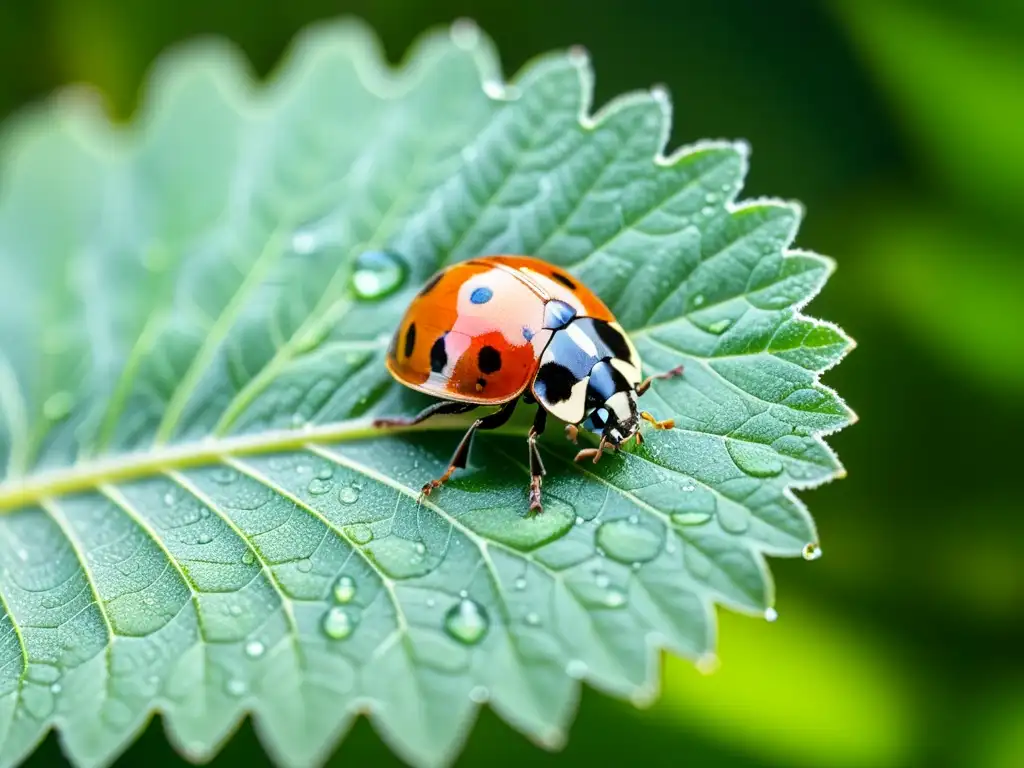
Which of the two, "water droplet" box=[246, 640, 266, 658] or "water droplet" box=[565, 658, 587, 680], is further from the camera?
"water droplet" box=[246, 640, 266, 658]

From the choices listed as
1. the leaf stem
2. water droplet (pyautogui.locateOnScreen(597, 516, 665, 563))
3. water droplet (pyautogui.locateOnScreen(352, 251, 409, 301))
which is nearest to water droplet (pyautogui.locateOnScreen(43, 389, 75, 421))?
the leaf stem

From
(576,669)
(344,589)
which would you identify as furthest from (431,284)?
(576,669)

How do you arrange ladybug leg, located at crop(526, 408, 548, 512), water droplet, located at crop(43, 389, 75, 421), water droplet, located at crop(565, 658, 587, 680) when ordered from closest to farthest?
water droplet, located at crop(565, 658, 587, 680) → ladybug leg, located at crop(526, 408, 548, 512) → water droplet, located at crop(43, 389, 75, 421)

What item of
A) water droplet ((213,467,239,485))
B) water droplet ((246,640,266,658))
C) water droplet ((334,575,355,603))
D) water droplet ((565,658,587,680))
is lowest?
water droplet ((246,640,266,658))

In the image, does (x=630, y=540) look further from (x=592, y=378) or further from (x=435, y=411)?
(x=435, y=411)

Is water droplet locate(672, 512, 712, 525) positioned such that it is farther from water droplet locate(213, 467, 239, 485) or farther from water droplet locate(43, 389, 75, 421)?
water droplet locate(43, 389, 75, 421)

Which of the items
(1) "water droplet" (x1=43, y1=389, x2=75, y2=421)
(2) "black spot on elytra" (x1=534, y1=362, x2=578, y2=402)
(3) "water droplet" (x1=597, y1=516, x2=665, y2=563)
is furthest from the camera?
(1) "water droplet" (x1=43, y1=389, x2=75, y2=421)

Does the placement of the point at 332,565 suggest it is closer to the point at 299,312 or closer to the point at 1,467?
the point at 299,312

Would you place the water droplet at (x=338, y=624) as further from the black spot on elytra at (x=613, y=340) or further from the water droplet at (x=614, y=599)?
the black spot on elytra at (x=613, y=340)
